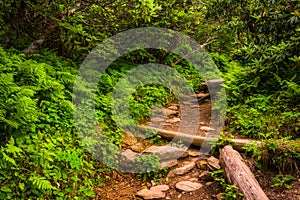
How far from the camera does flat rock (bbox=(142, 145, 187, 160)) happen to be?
568 cm

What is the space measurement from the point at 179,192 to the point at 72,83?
3.28 m

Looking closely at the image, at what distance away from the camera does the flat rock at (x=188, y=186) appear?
192 inches

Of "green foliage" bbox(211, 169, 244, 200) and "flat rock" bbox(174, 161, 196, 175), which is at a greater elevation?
"green foliage" bbox(211, 169, 244, 200)

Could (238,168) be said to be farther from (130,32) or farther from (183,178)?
(130,32)

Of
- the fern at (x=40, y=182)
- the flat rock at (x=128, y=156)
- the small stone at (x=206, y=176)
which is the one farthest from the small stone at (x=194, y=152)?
the fern at (x=40, y=182)

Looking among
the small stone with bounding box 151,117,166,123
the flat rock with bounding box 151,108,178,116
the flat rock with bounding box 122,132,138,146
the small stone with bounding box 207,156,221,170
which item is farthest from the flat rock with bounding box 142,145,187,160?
the flat rock with bounding box 151,108,178,116

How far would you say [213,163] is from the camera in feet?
17.1

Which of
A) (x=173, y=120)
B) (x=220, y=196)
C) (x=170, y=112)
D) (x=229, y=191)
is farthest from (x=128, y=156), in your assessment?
(x=170, y=112)

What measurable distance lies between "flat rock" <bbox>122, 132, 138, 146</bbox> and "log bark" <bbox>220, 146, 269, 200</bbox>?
6.72ft

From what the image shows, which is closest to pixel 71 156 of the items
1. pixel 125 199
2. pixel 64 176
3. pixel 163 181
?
pixel 64 176

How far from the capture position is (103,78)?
7371 mm

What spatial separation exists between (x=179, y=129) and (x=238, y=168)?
2.67 meters

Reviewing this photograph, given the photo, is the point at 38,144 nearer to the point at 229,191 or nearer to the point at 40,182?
the point at 40,182

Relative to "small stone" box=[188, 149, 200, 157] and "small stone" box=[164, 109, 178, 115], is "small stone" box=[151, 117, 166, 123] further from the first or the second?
"small stone" box=[188, 149, 200, 157]
